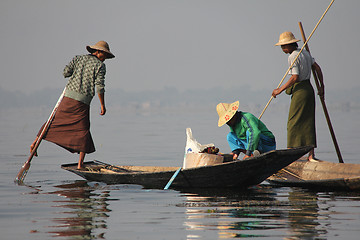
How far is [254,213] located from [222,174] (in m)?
1.62

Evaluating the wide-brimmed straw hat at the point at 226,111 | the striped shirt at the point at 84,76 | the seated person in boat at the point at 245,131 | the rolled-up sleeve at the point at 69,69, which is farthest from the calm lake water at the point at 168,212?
the rolled-up sleeve at the point at 69,69

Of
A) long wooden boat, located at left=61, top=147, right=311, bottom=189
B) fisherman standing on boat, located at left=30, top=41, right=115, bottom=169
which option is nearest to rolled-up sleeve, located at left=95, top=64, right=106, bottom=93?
fisherman standing on boat, located at left=30, top=41, right=115, bottom=169

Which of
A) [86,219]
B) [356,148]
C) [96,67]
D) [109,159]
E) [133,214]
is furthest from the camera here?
[356,148]

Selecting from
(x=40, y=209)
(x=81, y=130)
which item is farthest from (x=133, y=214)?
(x=81, y=130)

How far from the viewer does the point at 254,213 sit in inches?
262

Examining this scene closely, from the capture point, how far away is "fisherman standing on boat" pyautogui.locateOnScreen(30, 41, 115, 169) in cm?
966

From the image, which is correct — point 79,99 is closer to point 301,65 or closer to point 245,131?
point 245,131

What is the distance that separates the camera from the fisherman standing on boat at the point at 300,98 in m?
9.30

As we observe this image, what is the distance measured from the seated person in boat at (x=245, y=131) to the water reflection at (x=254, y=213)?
2.04ft

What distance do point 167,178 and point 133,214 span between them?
1969 mm

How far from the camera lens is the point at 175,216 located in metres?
6.62

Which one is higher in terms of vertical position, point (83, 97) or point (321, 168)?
point (83, 97)

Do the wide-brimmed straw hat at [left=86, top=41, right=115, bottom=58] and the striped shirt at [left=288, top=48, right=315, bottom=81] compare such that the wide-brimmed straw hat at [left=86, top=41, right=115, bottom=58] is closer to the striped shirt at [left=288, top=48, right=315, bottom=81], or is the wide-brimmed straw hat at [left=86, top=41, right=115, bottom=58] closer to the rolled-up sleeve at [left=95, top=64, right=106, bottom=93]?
the rolled-up sleeve at [left=95, top=64, right=106, bottom=93]

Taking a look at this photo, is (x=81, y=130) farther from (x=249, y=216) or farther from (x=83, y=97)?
(x=249, y=216)
